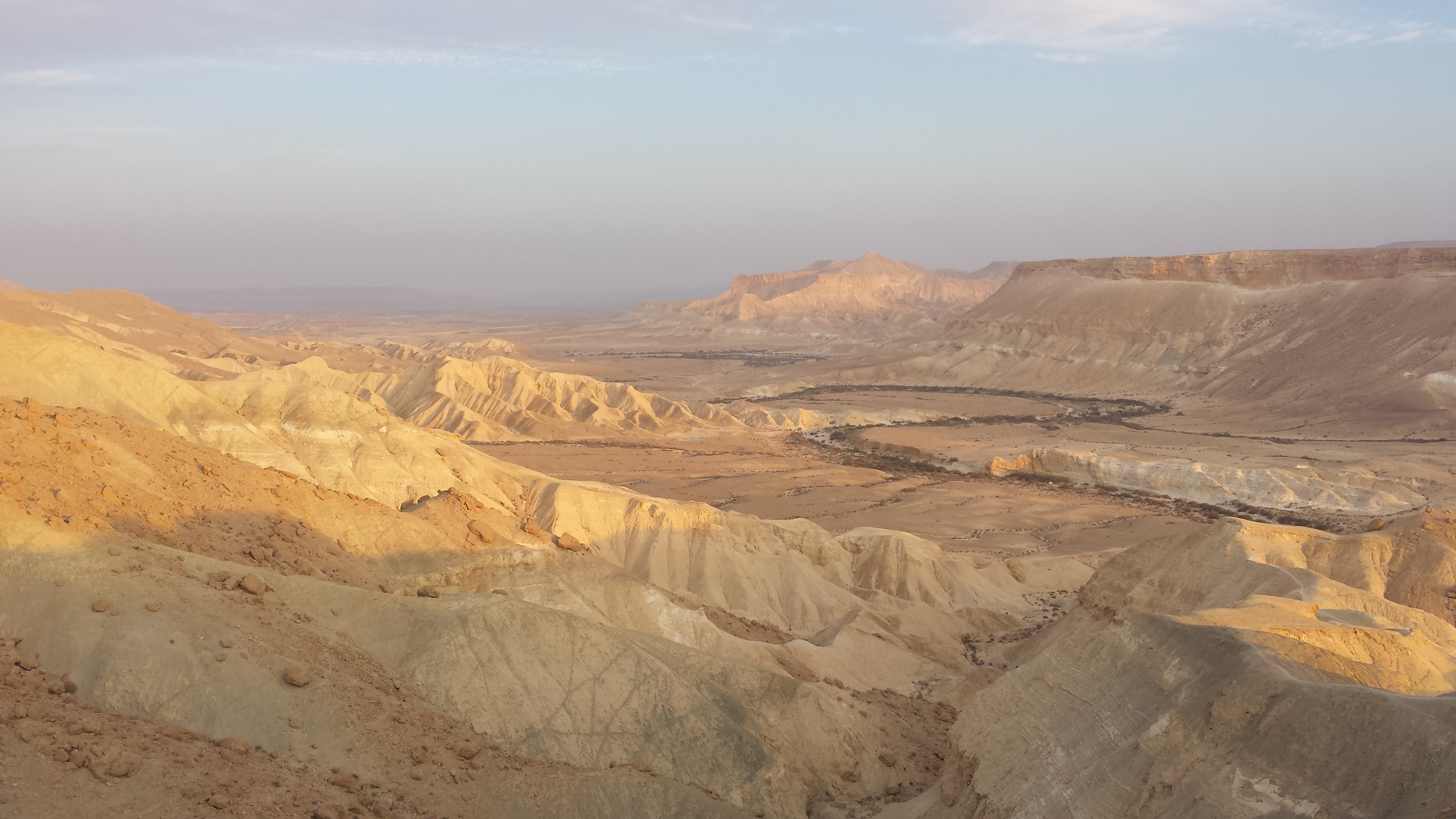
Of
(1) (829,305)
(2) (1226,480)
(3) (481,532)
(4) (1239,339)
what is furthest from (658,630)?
(1) (829,305)

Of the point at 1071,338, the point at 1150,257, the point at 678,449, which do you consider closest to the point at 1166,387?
the point at 1071,338

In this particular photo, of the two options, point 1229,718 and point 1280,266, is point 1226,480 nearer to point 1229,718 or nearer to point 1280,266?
point 1229,718

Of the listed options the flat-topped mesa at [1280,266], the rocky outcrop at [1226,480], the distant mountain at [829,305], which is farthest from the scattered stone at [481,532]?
the distant mountain at [829,305]

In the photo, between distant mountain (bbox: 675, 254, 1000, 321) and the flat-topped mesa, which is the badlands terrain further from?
distant mountain (bbox: 675, 254, 1000, 321)

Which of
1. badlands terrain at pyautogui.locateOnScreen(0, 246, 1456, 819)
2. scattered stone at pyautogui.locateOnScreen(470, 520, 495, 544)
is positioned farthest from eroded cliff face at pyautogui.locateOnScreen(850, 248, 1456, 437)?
scattered stone at pyautogui.locateOnScreen(470, 520, 495, 544)

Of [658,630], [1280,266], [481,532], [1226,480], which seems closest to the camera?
[658,630]

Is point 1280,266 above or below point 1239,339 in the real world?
above

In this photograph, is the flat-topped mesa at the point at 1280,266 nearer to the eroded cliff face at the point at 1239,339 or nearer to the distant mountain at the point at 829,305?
the eroded cliff face at the point at 1239,339
